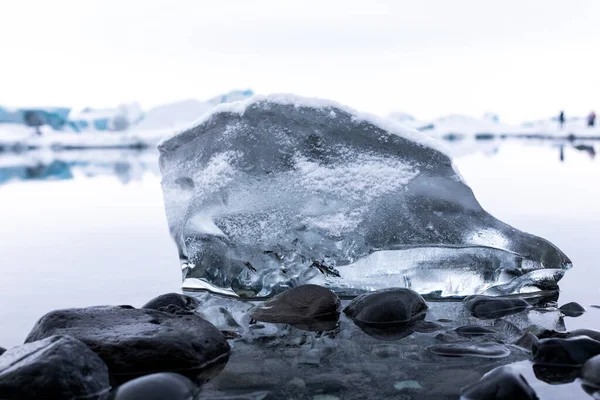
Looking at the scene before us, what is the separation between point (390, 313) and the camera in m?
3.20

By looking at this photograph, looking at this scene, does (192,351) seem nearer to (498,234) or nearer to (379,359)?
(379,359)

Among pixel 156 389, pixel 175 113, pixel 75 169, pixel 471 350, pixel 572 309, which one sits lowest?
pixel 75 169

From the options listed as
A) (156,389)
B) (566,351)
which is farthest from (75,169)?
(566,351)

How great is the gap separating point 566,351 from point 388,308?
3.11 ft

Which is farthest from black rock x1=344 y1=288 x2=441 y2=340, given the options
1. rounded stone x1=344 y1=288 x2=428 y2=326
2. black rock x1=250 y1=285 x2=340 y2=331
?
black rock x1=250 y1=285 x2=340 y2=331

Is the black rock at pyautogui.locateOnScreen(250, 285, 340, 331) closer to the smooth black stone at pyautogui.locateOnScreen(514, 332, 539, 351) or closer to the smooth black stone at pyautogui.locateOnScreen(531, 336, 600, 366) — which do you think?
the smooth black stone at pyautogui.locateOnScreen(514, 332, 539, 351)

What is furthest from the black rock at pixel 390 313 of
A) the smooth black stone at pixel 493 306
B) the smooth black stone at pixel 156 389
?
the smooth black stone at pixel 156 389

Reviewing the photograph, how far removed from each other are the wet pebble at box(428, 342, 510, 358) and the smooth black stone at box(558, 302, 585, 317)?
2.50ft

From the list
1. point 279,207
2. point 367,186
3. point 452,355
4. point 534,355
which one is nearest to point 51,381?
point 452,355

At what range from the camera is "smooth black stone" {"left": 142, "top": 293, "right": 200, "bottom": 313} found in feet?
11.1

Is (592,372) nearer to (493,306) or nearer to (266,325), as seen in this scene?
(493,306)

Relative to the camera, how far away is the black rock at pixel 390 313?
3.04m

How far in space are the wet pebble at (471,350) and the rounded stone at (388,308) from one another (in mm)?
479

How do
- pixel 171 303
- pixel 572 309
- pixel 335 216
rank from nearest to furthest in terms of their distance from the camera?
pixel 572 309 < pixel 171 303 < pixel 335 216
